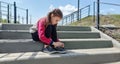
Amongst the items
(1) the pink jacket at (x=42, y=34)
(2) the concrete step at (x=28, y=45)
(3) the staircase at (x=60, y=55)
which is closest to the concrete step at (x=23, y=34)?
(3) the staircase at (x=60, y=55)

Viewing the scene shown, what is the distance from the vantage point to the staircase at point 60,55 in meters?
3.05

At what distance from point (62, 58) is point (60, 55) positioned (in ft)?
0.21

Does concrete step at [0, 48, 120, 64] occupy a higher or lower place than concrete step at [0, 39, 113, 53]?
lower

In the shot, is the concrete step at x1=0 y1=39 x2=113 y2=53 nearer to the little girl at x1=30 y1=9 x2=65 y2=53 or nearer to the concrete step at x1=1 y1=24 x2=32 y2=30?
the little girl at x1=30 y1=9 x2=65 y2=53

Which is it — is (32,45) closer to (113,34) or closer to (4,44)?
(4,44)

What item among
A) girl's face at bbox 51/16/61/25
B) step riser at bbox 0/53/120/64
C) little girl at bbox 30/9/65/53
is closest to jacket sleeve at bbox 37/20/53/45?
little girl at bbox 30/9/65/53

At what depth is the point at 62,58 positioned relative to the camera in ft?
10.4

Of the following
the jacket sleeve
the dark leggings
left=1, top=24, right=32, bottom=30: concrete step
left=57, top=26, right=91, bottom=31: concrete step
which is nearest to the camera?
the jacket sleeve

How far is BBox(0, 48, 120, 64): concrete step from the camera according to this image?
2.93m

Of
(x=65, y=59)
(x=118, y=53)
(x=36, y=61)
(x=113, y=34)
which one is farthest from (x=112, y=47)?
(x=36, y=61)

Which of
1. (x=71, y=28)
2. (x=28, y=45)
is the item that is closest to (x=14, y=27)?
(x=28, y=45)

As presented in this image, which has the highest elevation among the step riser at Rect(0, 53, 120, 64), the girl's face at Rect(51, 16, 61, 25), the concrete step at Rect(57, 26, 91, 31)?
the girl's face at Rect(51, 16, 61, 25)

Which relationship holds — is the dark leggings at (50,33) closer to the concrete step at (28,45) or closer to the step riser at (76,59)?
the concrete step at (28,45)

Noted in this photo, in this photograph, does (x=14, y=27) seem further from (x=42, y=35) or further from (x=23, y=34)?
(x=42, y=35)
